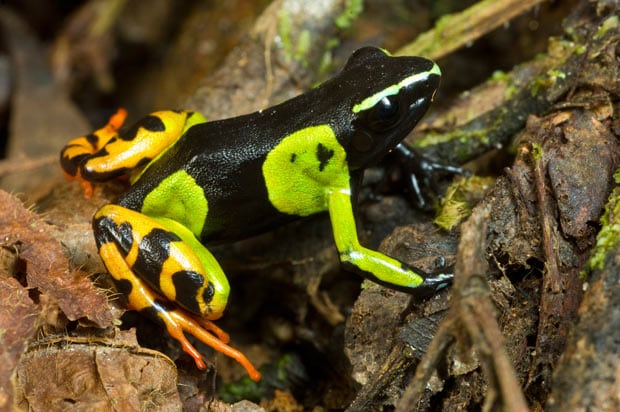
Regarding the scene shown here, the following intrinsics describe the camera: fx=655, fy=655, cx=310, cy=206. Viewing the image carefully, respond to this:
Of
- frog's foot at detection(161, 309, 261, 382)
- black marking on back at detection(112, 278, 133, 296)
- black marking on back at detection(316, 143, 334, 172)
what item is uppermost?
black marking on back at detection(316, 143, 334, 172)

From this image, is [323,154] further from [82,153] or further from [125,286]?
[82,153]

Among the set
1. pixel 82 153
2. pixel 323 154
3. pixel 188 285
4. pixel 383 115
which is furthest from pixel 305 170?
pixel 82 153

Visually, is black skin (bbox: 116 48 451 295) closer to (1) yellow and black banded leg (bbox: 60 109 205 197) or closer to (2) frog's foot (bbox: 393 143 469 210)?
(1) yellow and black banded leg (bbox: 60 109 205 197)

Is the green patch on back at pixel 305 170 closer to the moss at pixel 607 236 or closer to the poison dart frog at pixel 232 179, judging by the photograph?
the poison dart frog at pixel 232 179

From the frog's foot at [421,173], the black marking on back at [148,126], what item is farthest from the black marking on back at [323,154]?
the black marking on back at [148,126]

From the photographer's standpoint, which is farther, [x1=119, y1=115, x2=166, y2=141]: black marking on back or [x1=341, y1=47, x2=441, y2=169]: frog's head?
[x1=119, y1=115, x2=166, y2=141]: black marking on back

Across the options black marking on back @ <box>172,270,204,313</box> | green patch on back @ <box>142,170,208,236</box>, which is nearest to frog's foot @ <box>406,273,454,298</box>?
black marking on back @ <box>172,270,204,313</box>

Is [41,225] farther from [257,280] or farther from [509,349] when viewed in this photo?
[509,349]
